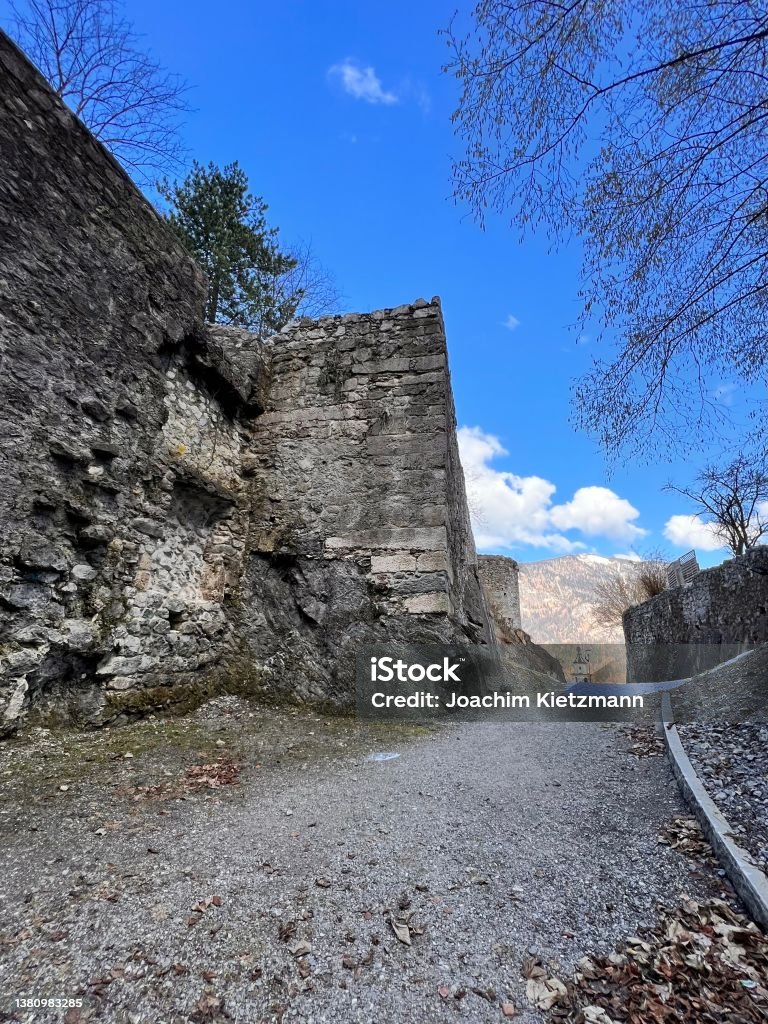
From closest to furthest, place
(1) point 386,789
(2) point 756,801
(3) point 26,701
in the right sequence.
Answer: (2) point 756,801 < (1) point 386,789 < (3) point 26,701

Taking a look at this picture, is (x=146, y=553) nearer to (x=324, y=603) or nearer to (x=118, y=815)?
(x=324, y=603)

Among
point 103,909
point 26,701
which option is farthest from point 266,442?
Answer: point 103,909

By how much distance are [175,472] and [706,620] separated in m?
12.1

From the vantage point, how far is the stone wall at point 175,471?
3516mm

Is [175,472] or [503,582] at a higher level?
[503,582]

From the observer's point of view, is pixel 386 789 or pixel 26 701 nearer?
pixel 386 789

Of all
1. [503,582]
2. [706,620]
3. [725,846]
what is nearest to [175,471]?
[725,846]

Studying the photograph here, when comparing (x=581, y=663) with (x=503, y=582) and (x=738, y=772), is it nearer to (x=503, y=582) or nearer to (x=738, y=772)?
(x=503, y=582)

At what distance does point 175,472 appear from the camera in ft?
15.0

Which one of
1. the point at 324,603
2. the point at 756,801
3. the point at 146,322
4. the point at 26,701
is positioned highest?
the point at 146,322

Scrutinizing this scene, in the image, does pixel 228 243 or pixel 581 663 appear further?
pixel 581 663

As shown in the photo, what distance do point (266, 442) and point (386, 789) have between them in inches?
150

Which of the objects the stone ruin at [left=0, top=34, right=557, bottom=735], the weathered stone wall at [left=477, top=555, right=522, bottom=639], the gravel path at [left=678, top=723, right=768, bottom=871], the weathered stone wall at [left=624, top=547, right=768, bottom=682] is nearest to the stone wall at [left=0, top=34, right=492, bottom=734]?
the stone ruin at [left=0, top=34, right=557, bottom=735]

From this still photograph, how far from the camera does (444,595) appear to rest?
15.7 ft
